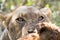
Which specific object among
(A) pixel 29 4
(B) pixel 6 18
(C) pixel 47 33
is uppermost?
(C) pixel 47 33

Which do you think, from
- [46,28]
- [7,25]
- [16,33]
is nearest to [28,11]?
[16,33]

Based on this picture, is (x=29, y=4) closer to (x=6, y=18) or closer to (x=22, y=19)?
(x=6, y=18)

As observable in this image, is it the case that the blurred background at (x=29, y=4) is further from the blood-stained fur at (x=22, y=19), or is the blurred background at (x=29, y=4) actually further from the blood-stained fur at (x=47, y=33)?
the blood-stained fur at (x=47, y=33)

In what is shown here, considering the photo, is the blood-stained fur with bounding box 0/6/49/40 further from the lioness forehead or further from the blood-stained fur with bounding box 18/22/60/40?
the blood-stained fur with bounding box 18/22/60/40

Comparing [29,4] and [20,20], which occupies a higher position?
[20,20]

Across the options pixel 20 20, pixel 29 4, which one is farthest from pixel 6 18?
pixel 29 4

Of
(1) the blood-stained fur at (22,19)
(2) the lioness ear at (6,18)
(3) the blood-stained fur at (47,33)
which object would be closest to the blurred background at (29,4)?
(2) the lioness ear at (6,18)

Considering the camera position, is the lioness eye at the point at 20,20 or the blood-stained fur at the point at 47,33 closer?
the blood-stained fur at the point at 47,33

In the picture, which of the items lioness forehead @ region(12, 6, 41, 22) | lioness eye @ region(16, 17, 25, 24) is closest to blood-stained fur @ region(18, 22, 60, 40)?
lioness forehead @ region(12, 6, 41, 22)

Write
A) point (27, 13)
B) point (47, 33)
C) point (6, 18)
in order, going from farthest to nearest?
point (6, 18) → point (27, 13) → point (47, 33)

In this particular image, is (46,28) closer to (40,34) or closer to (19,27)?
(40,34)

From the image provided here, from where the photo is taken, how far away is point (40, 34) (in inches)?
45.0

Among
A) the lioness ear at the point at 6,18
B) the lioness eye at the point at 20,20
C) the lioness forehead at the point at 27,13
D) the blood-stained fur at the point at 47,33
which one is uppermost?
the blood-stained fur at the point at 47,33

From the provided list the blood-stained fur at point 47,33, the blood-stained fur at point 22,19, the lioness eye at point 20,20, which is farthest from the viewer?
the lioness eye at point 20,20
